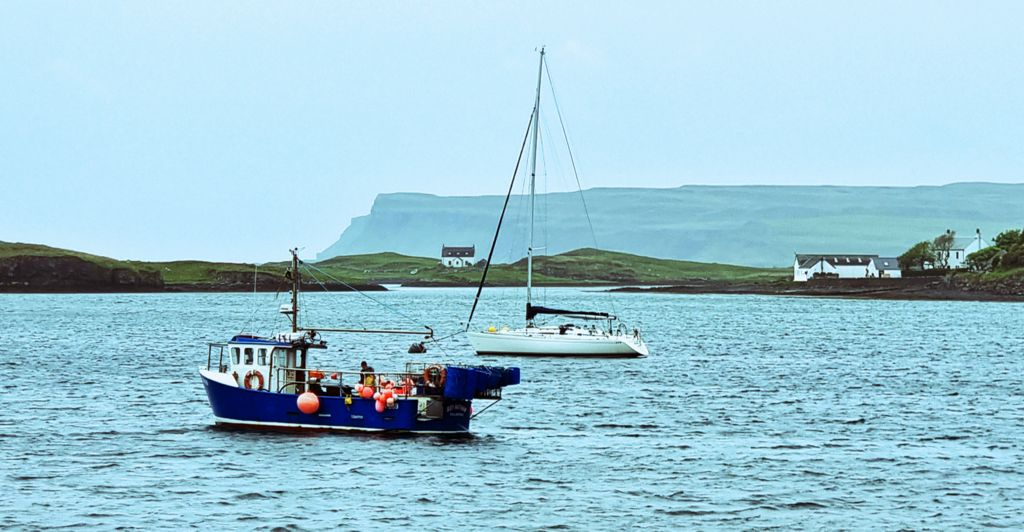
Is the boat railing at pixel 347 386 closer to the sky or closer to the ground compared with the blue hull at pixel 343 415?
closer to the sky

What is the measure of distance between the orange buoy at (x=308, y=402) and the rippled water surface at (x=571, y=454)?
2.84ft

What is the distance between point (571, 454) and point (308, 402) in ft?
26.7

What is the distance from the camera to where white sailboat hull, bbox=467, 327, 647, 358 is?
71750mm

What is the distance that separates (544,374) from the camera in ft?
211

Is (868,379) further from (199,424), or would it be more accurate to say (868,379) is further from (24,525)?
(24,525)

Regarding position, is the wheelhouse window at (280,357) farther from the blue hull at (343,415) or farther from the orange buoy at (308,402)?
the orange buoy at (308,402)

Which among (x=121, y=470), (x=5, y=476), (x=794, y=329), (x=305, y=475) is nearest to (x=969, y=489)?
(x=305, y=475)

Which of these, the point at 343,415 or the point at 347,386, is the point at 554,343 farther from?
the point at 343,415

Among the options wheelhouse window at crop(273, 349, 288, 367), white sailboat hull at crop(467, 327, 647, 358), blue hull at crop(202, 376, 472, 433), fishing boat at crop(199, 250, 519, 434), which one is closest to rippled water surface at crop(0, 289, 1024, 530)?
blue hull at crop(202, 376, 472, 433)

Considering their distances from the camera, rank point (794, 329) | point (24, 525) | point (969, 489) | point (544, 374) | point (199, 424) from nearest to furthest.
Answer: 1. point (24, 525)
2. point (969, 489)
3. point (199, 424)
4. point (544, 374)
5. point (794, 329)

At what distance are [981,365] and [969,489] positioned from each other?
42.2 metres

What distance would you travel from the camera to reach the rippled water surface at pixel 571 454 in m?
30.2

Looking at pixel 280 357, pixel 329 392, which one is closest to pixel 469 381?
pixel 329 392

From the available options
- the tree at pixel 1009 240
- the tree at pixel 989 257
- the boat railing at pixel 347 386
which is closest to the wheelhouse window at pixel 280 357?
the boat railing at pixel 347 386
